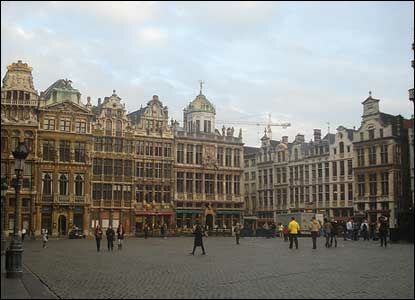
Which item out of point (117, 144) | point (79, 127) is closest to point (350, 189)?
point (117, 144)

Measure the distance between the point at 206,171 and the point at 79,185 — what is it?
62.0 ft

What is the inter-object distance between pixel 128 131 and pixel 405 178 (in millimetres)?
59082

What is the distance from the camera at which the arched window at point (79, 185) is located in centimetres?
6888

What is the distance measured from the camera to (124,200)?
7194 cm

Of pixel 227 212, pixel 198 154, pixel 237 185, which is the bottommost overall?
pixel 227 212

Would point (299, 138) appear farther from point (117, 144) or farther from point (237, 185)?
point (117, 144)

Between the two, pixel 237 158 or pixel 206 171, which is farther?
pixel 237 158

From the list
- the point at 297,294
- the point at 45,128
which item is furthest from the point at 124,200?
the point at 297,294

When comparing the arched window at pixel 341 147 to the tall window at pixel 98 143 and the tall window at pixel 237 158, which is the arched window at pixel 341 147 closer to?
the tall window at pixel 237 158

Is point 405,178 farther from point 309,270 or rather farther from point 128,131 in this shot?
point 128,131

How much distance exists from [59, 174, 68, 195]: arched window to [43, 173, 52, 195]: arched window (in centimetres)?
122

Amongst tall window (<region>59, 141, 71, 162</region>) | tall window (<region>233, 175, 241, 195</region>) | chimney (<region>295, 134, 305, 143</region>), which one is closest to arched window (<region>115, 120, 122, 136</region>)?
tall window (<region>59, 141, 71, 162</region>)

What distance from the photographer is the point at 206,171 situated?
262 feet

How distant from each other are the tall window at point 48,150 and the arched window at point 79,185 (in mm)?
3877
